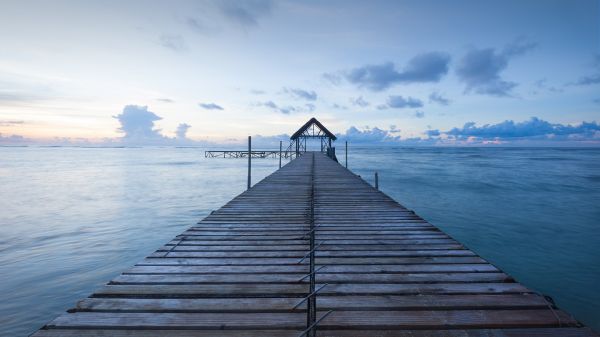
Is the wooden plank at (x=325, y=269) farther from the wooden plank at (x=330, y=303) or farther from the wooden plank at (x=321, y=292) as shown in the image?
the wooden plank at (x=330, y=303)

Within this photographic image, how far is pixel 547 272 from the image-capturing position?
10.4 meters

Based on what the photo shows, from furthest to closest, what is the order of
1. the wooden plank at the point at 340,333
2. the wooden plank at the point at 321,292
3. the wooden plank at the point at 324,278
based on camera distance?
the wooden plank at the point at 324,278 < the wooden plank at the point at 321,292 < the wooden plank at the point at 340,333

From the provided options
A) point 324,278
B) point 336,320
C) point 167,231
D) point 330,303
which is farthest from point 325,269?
point 167,231

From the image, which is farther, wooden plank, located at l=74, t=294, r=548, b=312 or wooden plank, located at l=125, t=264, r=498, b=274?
wooden plank, located at l=125, t=264, r=498, b=274

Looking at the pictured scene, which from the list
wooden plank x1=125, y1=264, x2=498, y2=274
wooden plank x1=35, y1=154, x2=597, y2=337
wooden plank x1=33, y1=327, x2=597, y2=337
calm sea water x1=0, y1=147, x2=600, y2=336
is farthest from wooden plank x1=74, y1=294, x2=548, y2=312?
calm sea water x1=0, y1=147, x2=600, y2=336

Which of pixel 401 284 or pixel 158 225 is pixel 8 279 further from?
pixel 401 284

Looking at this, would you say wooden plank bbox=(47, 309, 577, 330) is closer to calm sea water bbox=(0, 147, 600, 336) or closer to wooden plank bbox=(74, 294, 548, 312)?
wooden plank bbox=(74, 294, 548, 312)

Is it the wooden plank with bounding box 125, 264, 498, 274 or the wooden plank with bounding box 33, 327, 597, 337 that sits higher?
the wooden plank with bounding box 125, 264, 498, 274

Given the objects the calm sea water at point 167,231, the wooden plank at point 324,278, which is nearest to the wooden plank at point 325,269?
the wooden plank at point 324,278

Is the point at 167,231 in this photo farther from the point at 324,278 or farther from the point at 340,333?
the point at 340,333

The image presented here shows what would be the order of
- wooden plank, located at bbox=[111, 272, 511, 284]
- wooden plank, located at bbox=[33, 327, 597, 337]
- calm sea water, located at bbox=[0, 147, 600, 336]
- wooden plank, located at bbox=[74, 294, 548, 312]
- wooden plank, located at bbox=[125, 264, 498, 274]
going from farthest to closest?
calm sea water, located at bbox=[0, 147, 600, 336]
wooden plank, located at bbox=[125, 264, 498, 274]
wooden plank, located at bbox=[111, 272, 511, 284]
wooden plank, located at bbox=[74, 294, 548, 312]
wooden plank, located at bbox=[33, 327, 597, 337]

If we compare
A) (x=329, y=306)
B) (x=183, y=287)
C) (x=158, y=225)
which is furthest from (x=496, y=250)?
(x=158, y=225)

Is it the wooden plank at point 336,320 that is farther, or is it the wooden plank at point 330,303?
the wooden plank at point 330,303

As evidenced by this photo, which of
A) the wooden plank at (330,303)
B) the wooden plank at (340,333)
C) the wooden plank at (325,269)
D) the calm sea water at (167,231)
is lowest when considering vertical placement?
the calm sea water at (167,231)
